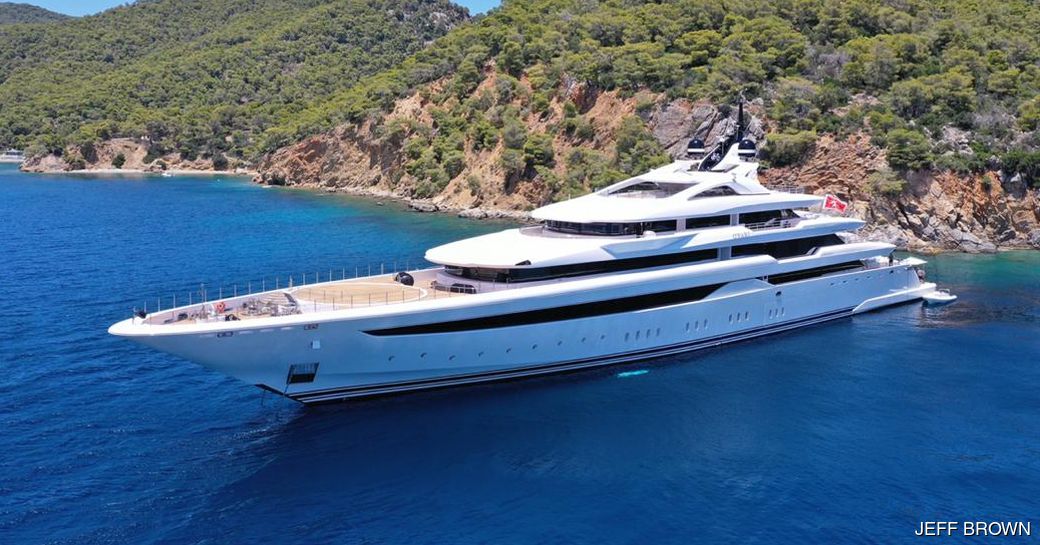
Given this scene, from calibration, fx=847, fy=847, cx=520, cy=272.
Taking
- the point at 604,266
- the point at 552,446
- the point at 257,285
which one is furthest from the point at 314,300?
the point at 257,285

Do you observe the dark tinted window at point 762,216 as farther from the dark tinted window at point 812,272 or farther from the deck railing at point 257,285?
the deck railing at point 257,285

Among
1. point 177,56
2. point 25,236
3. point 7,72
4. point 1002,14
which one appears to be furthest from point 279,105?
point 1002,14

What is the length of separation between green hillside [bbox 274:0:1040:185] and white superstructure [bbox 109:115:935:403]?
25020 mm

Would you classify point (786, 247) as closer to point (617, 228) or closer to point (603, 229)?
point (617, 228)

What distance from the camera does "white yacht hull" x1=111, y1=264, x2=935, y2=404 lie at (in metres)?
24.2

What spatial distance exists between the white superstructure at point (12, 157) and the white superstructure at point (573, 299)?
454 ft

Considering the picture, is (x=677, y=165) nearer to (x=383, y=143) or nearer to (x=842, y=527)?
(x=842, y=527)

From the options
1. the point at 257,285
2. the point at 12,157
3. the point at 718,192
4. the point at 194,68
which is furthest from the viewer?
the point at 194,68

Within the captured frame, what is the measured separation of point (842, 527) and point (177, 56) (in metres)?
178

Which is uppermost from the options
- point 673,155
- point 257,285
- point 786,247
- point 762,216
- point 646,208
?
point 673,155

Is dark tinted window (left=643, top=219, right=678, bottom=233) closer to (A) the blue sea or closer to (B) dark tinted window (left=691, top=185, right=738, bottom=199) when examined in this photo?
(B) dark tinted window (left=691, top=185, right=738, bottom=199)

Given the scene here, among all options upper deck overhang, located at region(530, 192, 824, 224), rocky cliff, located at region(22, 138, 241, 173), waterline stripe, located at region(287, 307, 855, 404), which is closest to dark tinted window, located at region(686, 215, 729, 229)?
upper deck overhang, located at region(530, 192, 824, 224)

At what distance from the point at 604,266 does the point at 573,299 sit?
2.55m

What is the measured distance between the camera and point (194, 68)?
16100cm
